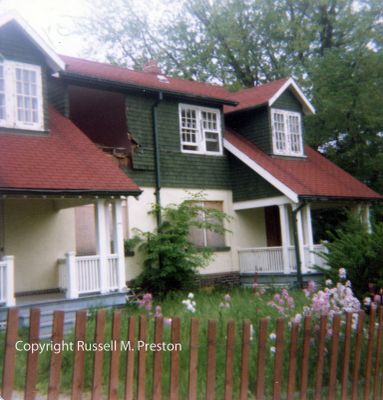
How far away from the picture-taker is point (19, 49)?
44.5 ft

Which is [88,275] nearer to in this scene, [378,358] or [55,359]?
[378,358]

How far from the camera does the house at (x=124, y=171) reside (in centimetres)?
1279

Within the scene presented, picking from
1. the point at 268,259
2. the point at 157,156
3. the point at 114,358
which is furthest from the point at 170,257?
the point at 114,358

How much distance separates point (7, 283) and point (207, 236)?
27.1 ft

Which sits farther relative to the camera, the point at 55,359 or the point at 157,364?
the point at 157,364

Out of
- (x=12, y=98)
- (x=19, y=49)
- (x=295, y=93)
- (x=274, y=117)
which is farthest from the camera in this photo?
(x=295, y=93)

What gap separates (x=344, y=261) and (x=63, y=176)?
21.3 feet

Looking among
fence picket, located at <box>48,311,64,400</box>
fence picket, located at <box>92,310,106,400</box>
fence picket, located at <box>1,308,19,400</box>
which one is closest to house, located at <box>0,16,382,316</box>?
fence picket, located at <box>92,310,106,400</box>

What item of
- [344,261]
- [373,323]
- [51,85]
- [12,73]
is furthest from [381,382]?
[51,85]

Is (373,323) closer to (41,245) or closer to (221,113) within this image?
(41,245)

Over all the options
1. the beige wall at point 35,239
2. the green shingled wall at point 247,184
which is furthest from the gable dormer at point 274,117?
the beige wall at point 35,239

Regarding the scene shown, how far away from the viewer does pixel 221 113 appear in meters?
19.1

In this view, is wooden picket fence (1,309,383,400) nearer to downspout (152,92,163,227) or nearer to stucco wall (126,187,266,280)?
stucco wall (126,187,266,280)

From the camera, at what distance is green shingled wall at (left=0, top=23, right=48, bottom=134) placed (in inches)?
523
